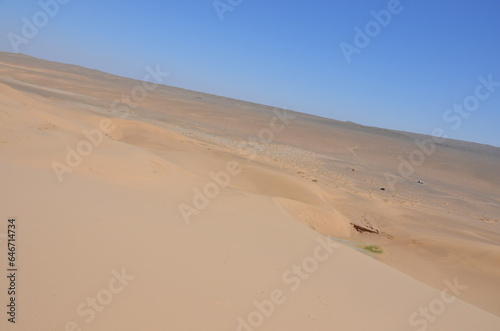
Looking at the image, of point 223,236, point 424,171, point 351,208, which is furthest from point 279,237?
point 424,171

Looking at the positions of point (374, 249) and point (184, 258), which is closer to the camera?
point (184, 258)

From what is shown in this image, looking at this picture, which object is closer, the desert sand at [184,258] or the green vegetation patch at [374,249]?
the desert sand at [184,258]

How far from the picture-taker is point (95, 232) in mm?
3682

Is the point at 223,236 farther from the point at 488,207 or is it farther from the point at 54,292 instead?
the point at 488,207

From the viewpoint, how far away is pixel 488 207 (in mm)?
19375

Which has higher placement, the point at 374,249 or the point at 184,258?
the point at 374,249

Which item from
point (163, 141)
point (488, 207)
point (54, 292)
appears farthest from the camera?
point (488, 207)

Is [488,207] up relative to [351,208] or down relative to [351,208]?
up

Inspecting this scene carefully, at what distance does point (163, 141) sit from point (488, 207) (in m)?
17.3

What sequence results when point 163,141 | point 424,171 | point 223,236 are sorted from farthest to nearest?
point 424,171 → point 163,141 → point 223,236

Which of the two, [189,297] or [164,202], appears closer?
[189,297]

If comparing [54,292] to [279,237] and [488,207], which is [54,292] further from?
[488,207]

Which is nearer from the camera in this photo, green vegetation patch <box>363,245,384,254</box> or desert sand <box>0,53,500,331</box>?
desert sand <box>0,53,500,331</box>

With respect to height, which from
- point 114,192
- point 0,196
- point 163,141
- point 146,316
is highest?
point 163,141
